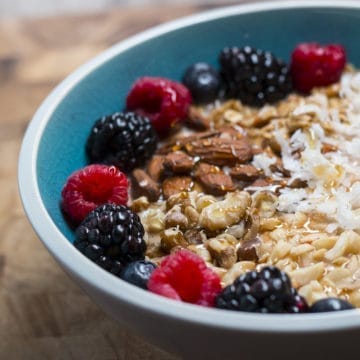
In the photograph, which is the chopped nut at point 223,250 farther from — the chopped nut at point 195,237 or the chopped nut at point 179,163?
the chopped nut at point 179,163

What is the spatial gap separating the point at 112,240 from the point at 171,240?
0.09 m

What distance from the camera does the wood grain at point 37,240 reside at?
1218 mm

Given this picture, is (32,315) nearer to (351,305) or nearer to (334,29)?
(351,305)

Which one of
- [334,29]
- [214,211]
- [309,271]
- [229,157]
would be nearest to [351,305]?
[309,271]

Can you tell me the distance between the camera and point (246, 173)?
4.11ft

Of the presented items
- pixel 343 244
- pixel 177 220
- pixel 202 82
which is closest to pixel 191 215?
pixel 177 220

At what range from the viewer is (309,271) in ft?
3.42

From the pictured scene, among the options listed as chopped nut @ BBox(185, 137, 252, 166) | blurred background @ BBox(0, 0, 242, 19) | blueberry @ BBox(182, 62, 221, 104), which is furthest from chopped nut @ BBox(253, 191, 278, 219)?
blurred background @ BBox(0, 0, 242, 19)

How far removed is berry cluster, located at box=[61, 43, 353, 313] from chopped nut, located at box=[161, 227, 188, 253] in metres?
0.03

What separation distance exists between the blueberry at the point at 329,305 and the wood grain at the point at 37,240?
0.99 ft

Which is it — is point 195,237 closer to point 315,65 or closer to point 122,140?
point 122,140

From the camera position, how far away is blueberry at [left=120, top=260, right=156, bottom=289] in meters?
1.04

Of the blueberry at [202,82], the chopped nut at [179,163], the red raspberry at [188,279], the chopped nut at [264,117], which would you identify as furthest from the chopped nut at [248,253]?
the blueberry at [202,82]

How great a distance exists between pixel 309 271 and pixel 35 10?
1517 mm
